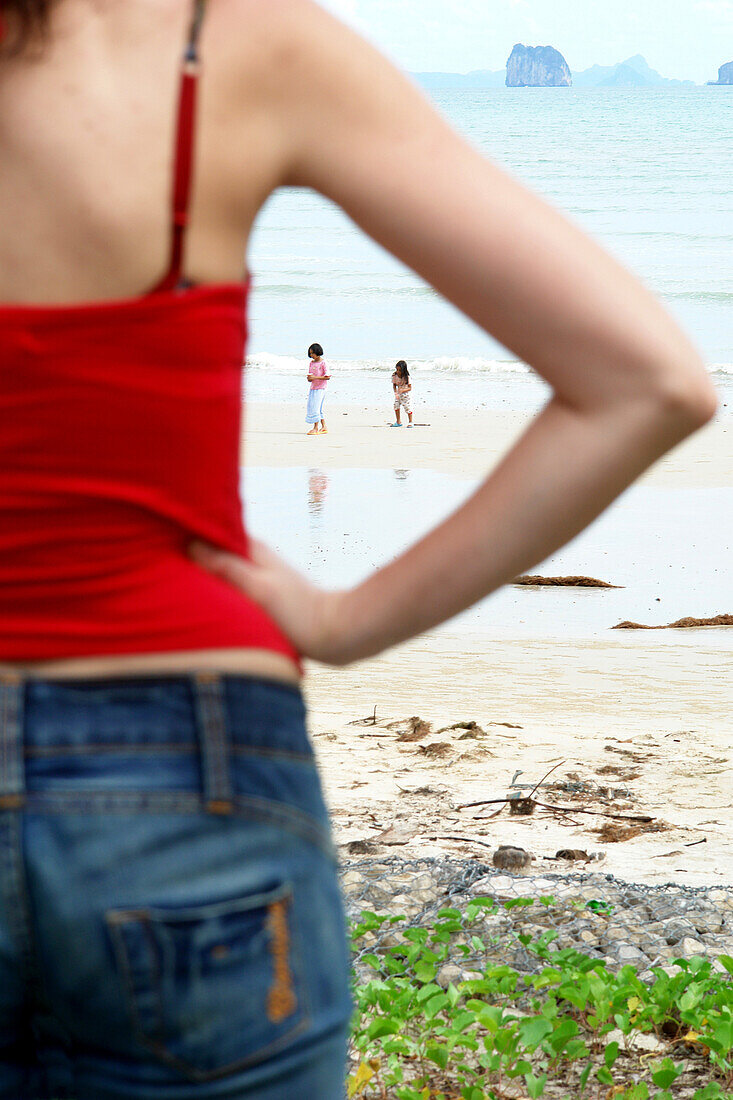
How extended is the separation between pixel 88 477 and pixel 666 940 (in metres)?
3.46

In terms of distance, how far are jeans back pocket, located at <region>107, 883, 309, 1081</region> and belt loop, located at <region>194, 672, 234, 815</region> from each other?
0.08m

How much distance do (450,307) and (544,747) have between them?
10.2ft

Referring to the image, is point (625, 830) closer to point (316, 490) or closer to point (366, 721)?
point (366, 721)

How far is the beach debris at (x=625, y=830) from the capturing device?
5.36 metres

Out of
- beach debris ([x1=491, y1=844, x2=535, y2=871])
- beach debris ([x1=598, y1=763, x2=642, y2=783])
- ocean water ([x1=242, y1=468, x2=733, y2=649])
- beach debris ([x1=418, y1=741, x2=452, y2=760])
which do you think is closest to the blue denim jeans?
beach debris ([x1=491, y1=844, x2=535, y2=871])

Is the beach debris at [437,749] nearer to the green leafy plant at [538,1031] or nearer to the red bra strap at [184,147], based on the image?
the green leafy plant at [538,1031]

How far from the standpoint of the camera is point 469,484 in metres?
15.6

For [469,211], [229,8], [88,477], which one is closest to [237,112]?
[229,8]

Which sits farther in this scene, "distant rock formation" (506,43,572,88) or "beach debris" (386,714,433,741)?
"distant rock formation" (506,43,572,88)

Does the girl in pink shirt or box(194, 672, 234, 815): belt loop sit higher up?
the girl in pink shirt

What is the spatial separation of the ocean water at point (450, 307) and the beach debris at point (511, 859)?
2374 mm

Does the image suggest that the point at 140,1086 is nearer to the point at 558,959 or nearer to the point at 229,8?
the point at 229,8

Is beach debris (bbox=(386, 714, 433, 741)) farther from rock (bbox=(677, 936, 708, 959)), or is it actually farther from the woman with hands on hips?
the woman with hands on hips

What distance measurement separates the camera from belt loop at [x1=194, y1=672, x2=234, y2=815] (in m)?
0.96
